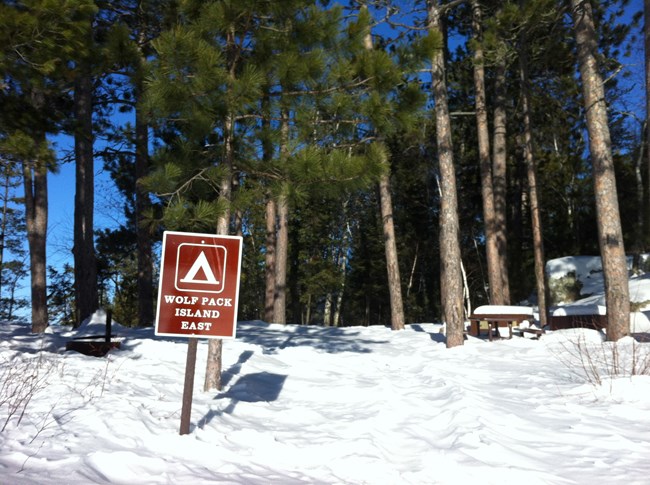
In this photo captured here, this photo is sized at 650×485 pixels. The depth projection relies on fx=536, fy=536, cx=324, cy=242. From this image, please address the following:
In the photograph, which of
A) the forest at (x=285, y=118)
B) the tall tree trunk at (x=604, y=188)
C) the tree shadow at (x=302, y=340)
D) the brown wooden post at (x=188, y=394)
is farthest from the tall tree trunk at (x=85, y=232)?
the tall tree trunk at (x=604, y=188)

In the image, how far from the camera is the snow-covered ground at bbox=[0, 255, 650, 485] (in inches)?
134

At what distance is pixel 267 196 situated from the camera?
716cm

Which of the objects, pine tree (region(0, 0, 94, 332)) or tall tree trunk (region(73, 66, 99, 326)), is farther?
tall tree trunk (region(73, 66, 99, 326))

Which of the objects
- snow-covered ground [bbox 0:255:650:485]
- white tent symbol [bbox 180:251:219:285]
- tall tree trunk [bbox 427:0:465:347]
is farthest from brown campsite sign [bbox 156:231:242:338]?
tall tree trunk [bbox 427:0:465:347]

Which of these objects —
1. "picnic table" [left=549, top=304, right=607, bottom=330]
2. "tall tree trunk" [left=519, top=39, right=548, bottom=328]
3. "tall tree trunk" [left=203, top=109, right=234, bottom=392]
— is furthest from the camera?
"tall tree trunk" [left=519, top=39, right=548, bottom=328]

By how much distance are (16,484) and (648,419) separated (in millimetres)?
4823

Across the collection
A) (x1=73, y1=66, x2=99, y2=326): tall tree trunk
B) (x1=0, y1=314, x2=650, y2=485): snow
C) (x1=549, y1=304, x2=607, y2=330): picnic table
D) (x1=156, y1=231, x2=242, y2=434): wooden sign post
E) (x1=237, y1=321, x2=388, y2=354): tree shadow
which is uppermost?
(x1=73, y1=66, x2=99, y2=326): tall tree trunk

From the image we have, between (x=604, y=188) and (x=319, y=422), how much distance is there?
275 inches

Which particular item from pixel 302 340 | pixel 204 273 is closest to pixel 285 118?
pixel 204 273

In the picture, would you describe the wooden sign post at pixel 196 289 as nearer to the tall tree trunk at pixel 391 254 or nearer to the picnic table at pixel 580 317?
the picnic table at pixel 580 317

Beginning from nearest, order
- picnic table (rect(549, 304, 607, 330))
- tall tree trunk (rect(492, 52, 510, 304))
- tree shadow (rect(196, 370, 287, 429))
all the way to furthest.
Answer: tree shadow (rect(196, 370, 287, 429)) → picnic table (rect(549, 304, 607, 330)) → tall tree trunk (rect(492, 52, 510, 304))

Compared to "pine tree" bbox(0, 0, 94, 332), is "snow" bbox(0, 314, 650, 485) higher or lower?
lower

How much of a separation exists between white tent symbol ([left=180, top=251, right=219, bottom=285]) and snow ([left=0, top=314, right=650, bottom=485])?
116cm

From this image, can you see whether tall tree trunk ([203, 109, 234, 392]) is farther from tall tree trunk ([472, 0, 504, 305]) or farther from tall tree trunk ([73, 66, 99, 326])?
tall tree trunk ([472, 0, 504, 305])
